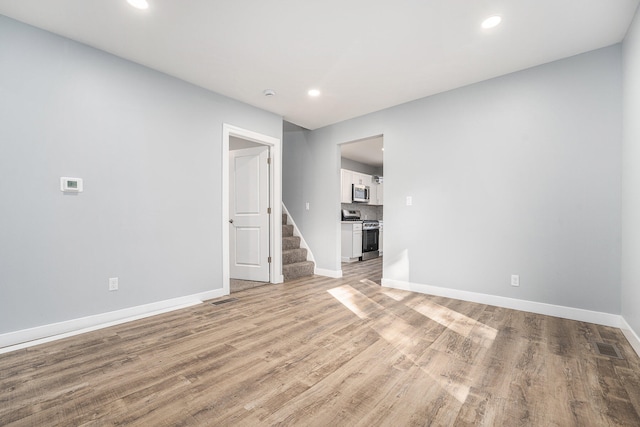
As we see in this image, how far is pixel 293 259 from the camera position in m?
5.02

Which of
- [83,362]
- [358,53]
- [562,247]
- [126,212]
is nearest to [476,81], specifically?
[358,53]

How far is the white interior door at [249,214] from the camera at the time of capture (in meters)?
4.46

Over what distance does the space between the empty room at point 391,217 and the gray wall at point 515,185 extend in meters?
0.02

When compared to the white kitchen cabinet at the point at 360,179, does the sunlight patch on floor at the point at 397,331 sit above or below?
below

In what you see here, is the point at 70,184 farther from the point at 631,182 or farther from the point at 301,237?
the point at 631,182

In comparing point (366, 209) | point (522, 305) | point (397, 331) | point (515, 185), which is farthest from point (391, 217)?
point (366, 209)

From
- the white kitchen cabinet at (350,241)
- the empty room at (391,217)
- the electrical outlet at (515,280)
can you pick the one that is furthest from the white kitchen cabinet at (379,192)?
the electrical outlet at (515,280)

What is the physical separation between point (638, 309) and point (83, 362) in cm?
402

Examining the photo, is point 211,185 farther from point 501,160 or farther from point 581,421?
point 581,421

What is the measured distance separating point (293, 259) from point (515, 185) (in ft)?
11.1

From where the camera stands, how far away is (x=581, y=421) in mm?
1427

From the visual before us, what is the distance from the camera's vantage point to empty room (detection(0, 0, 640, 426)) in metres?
1.71

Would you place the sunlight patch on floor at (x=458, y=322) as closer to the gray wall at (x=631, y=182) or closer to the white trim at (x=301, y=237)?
the gray wall at (x=631, y=182)

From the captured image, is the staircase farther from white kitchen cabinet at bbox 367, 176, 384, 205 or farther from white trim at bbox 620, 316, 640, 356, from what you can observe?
white trim at bbox 620, 316, 640, 356
